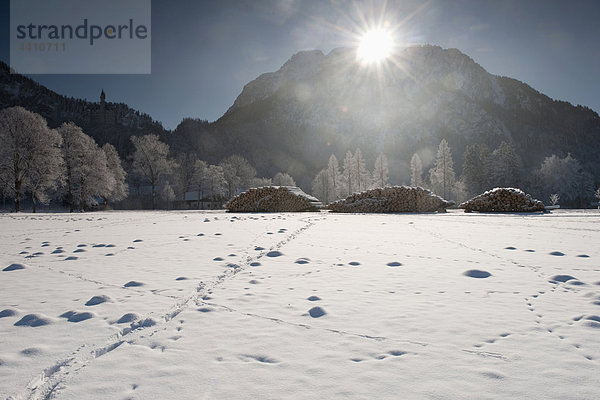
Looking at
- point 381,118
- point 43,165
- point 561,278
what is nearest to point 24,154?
point 43,165

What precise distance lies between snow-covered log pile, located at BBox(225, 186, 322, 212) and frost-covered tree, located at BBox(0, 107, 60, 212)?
15.9 m

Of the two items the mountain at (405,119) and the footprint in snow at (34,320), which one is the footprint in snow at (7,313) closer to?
the footprint in snow at (34,320)

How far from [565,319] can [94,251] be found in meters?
4.79

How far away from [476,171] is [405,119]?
84190 millimetres

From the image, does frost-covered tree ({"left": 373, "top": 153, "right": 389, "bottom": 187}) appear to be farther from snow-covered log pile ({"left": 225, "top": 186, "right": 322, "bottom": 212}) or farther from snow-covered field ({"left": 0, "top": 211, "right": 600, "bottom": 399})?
snow-covered field ({"left": 0, "top": 211, "right": 600, "bottom": 399})

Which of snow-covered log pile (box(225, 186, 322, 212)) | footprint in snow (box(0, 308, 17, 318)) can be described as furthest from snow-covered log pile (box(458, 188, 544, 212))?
footprint in snow (box(0, 308, 17, 318))

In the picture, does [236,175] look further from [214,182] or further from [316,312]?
[316,312]

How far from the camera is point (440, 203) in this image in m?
12.3

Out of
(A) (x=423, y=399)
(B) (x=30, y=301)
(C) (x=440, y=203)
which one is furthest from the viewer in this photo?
(C) (x=440, y=203)

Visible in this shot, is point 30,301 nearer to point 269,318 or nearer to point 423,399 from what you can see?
point 269,318

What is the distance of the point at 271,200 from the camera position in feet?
44.4

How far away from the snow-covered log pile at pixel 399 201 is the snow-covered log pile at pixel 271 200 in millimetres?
2630

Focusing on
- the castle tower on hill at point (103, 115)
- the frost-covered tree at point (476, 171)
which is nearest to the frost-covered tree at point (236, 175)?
the frost-covered tree at point (476, 171)

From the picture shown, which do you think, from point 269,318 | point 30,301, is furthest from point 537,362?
point 30,301
